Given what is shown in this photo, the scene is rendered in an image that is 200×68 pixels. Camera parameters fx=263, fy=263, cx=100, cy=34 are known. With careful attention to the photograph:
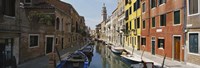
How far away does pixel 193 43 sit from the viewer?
16.6m

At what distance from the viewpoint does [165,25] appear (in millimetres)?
21984

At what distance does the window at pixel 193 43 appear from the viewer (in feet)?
→ 52.9

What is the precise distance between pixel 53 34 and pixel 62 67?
11.4m

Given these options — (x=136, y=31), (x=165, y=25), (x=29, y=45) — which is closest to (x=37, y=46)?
(x=29, y=45)

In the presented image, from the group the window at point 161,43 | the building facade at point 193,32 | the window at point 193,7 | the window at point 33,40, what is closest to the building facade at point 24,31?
the window at point 33,40

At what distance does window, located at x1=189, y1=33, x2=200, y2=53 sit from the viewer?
16.1m

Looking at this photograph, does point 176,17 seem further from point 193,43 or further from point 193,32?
point 193,43

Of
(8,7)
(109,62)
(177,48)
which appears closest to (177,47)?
(177,48)

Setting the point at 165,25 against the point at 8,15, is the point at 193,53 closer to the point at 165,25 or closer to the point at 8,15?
the point at 165,25

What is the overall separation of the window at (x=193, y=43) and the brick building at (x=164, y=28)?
1278 millimetres

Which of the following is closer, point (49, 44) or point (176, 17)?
point (176, 17)

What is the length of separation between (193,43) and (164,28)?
5712mm

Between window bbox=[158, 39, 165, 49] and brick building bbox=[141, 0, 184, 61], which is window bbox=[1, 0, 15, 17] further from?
window bbox=[158, 39, 165, 49]

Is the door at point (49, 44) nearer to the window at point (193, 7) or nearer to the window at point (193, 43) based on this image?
the window at point (193, 43)
